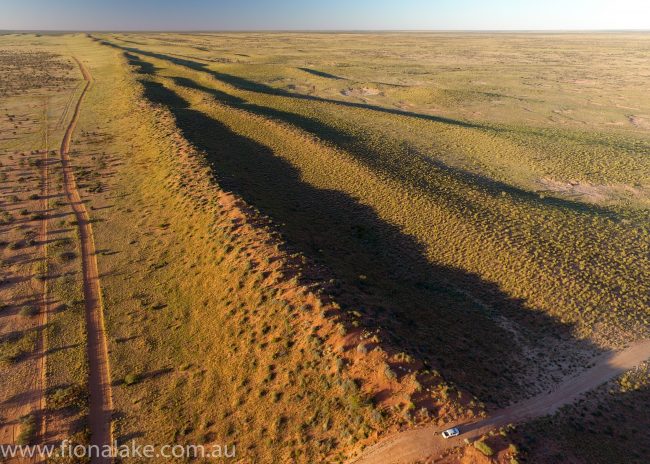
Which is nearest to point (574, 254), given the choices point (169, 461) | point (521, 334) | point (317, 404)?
point (521, 334)

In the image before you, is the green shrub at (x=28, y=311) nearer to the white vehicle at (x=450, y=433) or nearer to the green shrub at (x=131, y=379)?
the green shrub at (x=131, y=379)

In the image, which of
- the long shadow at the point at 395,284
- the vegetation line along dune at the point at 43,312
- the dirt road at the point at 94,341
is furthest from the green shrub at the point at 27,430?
the long shadow at the point at 395,284

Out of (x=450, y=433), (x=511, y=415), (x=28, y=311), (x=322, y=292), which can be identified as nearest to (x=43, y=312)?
(x=28, y=311)

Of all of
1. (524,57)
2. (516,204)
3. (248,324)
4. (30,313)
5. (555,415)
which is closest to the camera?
(555,415)

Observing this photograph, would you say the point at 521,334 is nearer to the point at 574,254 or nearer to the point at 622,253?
the point at 574,254

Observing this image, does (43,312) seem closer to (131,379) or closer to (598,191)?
(131,379)

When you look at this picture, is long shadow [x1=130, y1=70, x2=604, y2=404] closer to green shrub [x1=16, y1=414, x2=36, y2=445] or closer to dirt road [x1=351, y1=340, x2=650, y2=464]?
dirt road [x1=351, y1=340, x2=650, y2=464]

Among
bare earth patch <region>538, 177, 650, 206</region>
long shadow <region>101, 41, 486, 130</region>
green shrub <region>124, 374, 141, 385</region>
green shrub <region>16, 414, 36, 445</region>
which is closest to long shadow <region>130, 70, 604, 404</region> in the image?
green shrub <region>124, 374, 141, 385</region>
